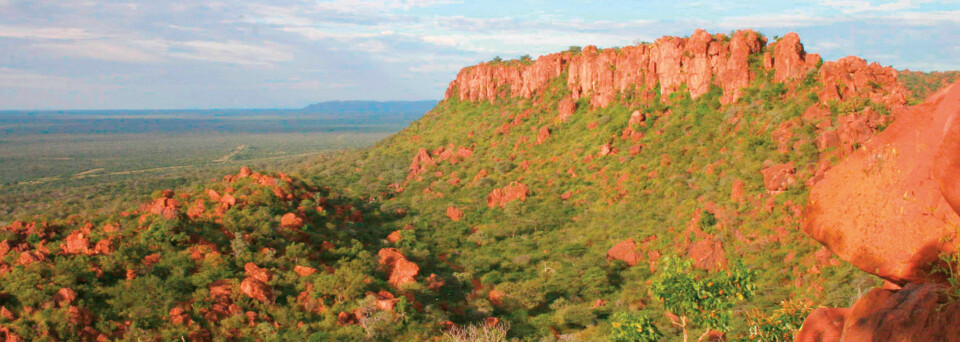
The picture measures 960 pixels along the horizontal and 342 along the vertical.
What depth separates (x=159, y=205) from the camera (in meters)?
28.3

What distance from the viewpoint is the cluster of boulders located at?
17.5 feet

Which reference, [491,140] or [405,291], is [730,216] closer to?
[405,291]

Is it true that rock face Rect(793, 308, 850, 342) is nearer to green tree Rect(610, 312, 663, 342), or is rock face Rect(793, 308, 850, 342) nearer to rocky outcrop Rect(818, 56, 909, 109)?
green tree Rect(610, 312, 663, 342)

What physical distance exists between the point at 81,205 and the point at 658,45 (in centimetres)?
5670

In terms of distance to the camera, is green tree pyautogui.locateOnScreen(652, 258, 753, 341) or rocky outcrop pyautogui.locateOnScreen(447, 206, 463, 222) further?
rocky outcrop pyautogui.locateOnScreen(447, 206, 463, 222)

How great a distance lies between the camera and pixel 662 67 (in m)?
46.2

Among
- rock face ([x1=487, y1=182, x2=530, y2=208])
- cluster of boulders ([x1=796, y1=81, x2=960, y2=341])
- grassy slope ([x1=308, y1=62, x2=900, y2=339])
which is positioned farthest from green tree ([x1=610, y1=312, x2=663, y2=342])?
rock face ([x1=487, y1=182, x2=530, y2=208])

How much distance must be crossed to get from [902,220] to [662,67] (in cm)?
4227

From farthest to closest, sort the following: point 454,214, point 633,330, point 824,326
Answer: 1. point 454,214
2. point 633,330
3. point 824,326

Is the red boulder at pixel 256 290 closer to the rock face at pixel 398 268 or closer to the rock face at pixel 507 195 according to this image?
the rock face at pixel 398 268

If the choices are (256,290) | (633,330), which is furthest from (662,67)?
(633,330)

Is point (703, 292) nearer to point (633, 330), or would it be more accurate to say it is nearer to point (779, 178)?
point (633, 330)

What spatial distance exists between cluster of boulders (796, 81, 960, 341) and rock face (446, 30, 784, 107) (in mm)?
33469

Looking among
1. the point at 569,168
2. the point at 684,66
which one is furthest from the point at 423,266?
the point at 684,66
